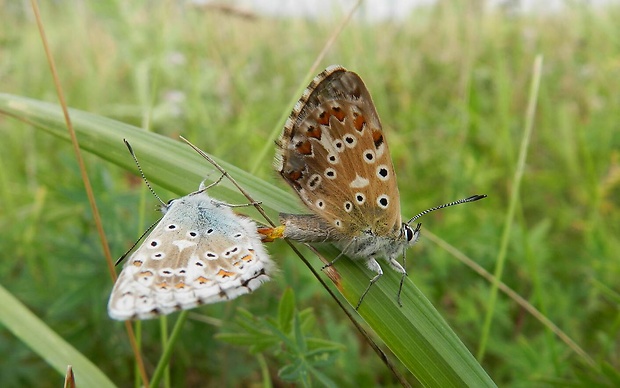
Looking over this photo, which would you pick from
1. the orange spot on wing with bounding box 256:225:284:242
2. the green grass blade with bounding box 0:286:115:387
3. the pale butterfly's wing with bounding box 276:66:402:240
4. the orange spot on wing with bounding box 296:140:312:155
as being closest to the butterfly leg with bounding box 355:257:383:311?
the pale butterfly's wing with bounding box 276:66:402:240

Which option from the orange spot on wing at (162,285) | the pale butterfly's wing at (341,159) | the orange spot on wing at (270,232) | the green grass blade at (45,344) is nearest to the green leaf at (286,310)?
the orange spot on wing at (270,232)

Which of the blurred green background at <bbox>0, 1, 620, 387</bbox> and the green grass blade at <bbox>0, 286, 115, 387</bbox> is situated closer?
the green grass blade at <bbox>0, 286, 115, 387</bbox>

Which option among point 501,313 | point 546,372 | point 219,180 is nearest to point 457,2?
point 501,313

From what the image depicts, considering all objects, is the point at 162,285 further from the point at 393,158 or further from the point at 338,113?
the point at 393,158

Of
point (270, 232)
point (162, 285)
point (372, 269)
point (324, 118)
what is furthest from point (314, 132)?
point (162, 285)

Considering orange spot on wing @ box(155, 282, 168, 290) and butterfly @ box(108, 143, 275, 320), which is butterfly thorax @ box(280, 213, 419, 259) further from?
orange spot on wing @ box(155, 282, 168, 290)

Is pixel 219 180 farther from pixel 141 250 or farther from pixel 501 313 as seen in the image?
pixel 501 313
